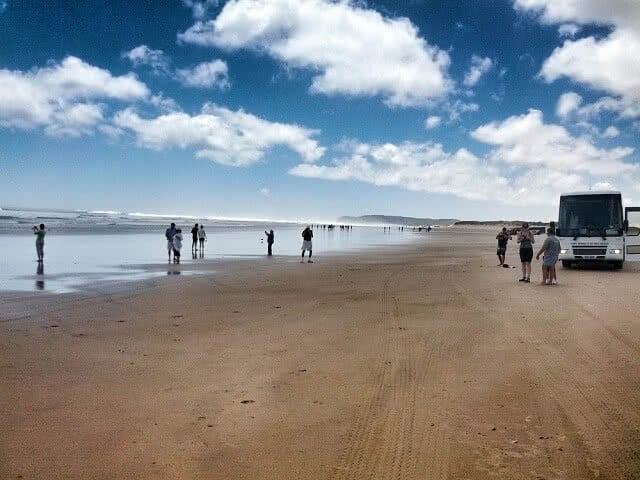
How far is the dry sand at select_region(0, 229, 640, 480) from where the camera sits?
448 centimetres

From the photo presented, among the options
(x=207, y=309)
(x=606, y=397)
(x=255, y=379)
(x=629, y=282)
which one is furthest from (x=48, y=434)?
(x=629, y=282)

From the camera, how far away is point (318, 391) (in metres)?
6.18

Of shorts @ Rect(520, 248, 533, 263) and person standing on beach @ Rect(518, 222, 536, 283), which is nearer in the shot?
person standing on beach @ Rect(518, 222, 536, 283)

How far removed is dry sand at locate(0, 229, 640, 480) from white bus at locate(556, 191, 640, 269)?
9.07 m

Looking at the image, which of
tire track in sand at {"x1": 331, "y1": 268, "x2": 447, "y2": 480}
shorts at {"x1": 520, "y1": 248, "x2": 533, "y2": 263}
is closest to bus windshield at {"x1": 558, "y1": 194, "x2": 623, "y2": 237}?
shorts at {"x1": 520, "y1": 248, "x2": 533, "y2": 263}

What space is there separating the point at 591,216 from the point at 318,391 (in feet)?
61.5

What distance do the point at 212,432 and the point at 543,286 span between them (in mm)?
13543

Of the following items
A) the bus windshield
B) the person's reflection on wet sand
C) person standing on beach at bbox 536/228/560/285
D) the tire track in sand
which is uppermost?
the bus windshield

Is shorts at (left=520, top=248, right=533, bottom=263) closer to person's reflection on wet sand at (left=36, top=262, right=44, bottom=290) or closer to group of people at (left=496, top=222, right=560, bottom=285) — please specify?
group of people at (left=496, top=222, right=560, bottom=285)

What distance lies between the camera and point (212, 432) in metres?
5.04

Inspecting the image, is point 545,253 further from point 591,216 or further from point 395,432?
point 395,432

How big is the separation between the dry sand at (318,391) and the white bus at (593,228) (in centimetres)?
907

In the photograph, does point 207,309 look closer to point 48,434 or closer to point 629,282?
point 48,434

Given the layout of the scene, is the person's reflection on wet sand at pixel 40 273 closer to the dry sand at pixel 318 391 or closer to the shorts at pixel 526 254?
the dry sand at pixel 318 391
